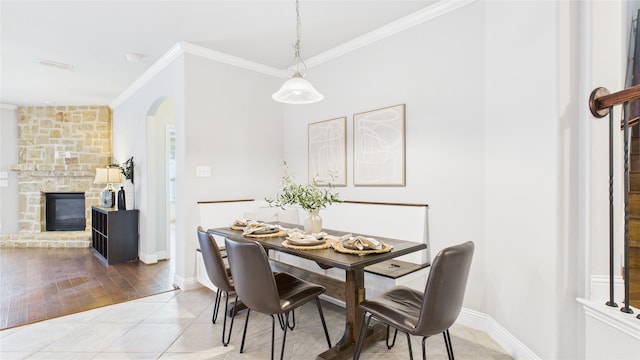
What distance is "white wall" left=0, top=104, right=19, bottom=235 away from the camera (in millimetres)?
6102

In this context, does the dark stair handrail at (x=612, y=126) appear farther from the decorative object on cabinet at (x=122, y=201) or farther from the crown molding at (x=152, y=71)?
the decorative object on cabinet at (x=122, y=201)

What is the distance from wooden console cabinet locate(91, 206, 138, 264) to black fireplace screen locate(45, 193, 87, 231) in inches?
79.4

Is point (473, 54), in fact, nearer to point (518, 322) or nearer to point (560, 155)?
point (560, 155)

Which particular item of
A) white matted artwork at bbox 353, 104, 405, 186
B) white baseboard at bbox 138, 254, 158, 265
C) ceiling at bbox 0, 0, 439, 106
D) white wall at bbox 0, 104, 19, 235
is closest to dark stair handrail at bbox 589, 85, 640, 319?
white matted artwork at bbox 353, 104, 405, 186

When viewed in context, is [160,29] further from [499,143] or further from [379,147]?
[499,143]

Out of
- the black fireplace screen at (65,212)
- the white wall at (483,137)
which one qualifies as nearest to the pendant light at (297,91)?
the white wall at (483,137)

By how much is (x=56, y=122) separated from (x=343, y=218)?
6.37 metres

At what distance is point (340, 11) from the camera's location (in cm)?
281

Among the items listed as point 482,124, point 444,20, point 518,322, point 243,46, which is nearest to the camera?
point 518,322

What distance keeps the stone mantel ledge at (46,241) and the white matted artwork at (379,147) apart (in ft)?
17.6

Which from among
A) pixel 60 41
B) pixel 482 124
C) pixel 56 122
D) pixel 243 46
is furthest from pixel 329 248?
pixel 56 122

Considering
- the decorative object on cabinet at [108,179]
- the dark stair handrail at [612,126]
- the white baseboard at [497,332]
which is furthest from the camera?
the decorative object on cabinet at [108,179]

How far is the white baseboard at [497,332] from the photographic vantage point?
79.0 inches

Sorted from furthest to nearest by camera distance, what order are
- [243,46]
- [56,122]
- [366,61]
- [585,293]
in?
[56,122], [243,46], [366,61], [585,293]
